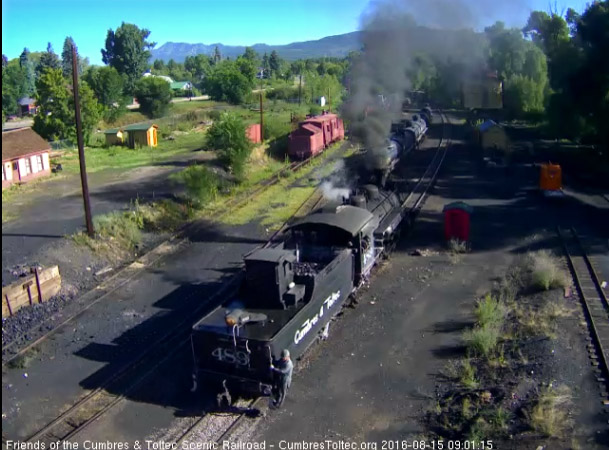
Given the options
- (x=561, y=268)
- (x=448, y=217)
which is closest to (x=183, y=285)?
(x=448, y=217)

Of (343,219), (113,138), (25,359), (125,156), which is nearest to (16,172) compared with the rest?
(125,156)

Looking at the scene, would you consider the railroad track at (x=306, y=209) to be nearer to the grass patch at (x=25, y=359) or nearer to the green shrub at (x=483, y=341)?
the grass patch at (x=25, y=359)

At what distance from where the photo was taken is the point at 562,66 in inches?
1334

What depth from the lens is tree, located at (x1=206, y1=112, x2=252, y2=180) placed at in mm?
28750

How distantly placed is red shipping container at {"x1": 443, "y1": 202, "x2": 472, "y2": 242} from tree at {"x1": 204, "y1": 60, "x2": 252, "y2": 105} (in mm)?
55322

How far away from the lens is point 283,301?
1090 cm

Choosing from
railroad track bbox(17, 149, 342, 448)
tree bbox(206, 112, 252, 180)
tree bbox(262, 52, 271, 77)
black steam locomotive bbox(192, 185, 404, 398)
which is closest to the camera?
railroad track bbox(17, 149, 342, 448)

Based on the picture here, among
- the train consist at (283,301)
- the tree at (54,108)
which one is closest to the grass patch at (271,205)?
the train consist at (283,301)

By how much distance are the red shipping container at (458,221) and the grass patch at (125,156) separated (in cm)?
2104

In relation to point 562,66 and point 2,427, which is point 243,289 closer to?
point 2,427

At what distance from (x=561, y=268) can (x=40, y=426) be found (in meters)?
14.7

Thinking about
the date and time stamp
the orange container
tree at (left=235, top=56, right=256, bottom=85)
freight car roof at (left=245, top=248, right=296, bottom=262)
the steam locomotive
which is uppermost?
tree at (left=235, top=56, right=256, bottom=85)

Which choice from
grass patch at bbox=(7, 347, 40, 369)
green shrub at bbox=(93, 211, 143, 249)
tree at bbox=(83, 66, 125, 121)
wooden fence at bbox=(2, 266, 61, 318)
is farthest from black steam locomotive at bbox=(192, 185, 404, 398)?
tree at bbox=(83, 66, 125, 121)

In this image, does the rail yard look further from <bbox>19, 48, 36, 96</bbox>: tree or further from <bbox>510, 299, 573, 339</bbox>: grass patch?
<bbox>19, 48, 36, 96</bbox>: tree
